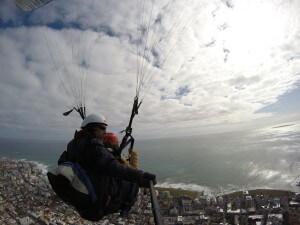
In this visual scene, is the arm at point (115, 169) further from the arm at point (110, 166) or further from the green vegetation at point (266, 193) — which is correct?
the green vegetation at point (266, 193)

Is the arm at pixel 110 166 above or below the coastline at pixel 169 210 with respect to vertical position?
above

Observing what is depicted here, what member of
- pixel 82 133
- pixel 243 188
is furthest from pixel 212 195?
pixel 82 133

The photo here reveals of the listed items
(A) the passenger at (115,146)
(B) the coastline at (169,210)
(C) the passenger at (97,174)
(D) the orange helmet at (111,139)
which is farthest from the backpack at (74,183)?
(B) the coastline at (169,210)

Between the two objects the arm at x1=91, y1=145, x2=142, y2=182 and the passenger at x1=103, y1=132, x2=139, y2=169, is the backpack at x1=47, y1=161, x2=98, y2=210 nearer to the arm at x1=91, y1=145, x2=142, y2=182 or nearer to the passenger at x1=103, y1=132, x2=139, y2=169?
the arm at x1=91, y1=145, x2=142, y2=182

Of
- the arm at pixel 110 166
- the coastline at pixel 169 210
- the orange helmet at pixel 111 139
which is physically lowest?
the coastline at pixel 169 210

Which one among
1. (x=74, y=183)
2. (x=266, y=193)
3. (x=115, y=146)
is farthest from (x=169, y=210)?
(x=74, y=183)

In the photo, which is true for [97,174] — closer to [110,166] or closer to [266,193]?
[110,166]

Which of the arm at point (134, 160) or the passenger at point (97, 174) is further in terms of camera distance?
the arm at point (134, 160)

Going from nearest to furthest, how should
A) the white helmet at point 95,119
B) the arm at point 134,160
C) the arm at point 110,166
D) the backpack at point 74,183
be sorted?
the arm at point 110,166
the backpack at point 74,183
the white helmet at point 95,119
the arm at point 134,160
